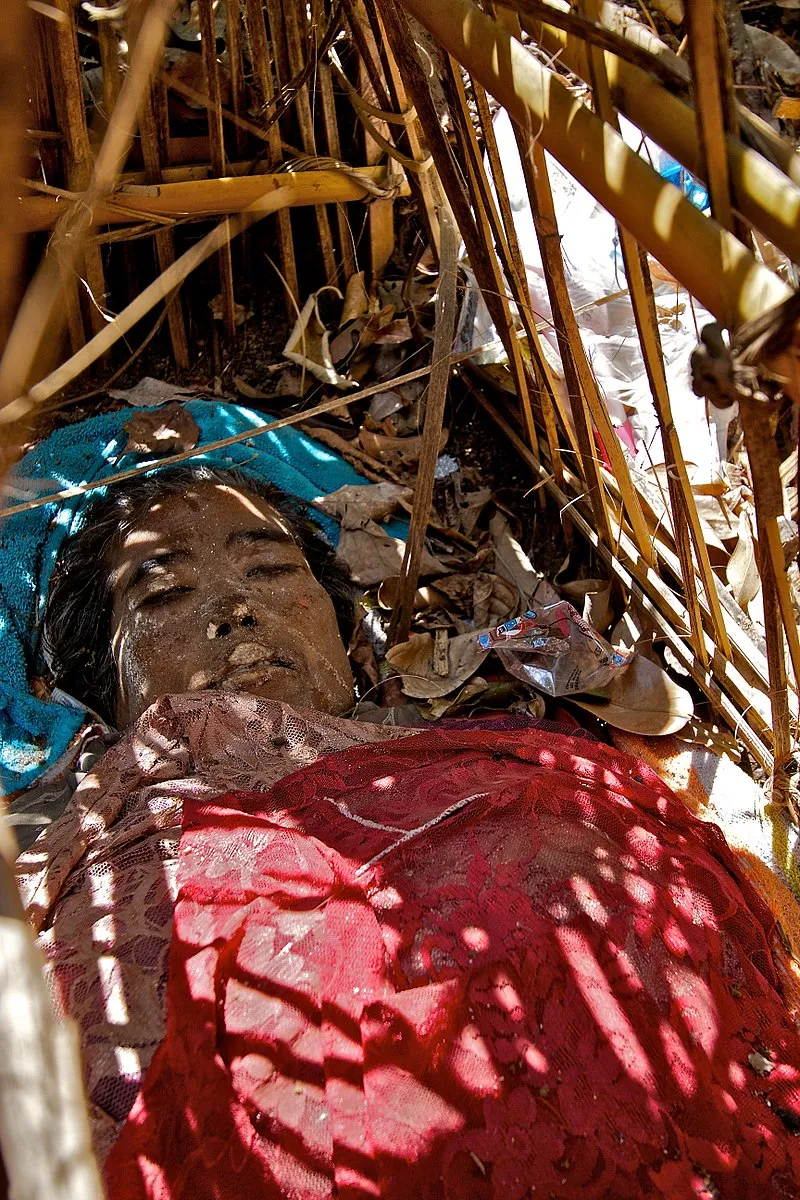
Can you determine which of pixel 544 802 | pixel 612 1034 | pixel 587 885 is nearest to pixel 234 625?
pixel 544 802

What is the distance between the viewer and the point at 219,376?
302cm

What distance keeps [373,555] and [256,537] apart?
1.63ft

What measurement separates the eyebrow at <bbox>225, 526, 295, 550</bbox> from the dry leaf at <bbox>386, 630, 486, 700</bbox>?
0.39 m

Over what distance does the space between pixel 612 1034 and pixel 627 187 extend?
0.96 meters

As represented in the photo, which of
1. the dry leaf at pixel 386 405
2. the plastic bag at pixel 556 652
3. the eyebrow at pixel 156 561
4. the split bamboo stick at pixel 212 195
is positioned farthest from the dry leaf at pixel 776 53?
the eyebrow at pixel 156 561

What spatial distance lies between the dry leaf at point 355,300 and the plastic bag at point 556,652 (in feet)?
4.31

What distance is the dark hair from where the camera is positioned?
229cm

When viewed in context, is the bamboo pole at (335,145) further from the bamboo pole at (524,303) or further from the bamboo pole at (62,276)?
the bamboo pole at (62,276)

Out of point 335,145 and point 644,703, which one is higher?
point 335,145

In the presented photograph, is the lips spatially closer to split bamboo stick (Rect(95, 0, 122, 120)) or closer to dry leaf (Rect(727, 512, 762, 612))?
dry leaf (Rect(727, 512, 762, 612))

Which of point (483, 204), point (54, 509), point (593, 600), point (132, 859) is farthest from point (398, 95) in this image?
point (132, 859)

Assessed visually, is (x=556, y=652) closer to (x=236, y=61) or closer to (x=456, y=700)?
(x=456, y=700)

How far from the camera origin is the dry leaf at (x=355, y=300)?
2.94m

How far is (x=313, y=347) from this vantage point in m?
2.95
